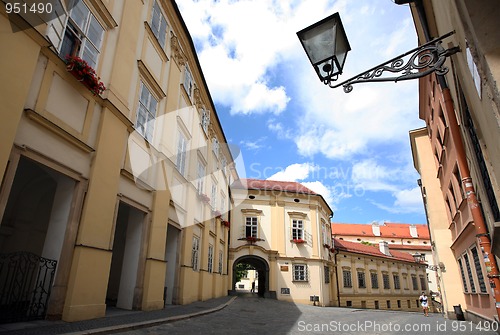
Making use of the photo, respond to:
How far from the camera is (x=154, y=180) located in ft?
34.8

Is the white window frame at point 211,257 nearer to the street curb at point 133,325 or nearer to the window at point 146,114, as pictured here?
the street curb at point 133,325

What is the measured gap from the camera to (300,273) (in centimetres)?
2709

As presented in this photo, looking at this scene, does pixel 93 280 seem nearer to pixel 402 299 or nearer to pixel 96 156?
pixel 96 156

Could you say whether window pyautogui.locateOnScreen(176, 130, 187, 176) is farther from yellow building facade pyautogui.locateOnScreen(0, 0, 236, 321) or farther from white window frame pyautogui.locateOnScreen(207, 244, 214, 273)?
white window frame pyautogui.locateOnScreen(207, 244, 214, 273)

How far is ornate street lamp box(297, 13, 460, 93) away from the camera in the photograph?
348 centimetres

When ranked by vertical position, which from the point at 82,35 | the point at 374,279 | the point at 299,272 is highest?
the point at 82,35

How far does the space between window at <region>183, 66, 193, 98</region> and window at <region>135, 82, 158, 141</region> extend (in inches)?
151

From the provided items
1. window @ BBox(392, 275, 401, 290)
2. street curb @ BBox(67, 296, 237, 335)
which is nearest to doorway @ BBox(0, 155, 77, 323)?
street curb @ BBox(67, 296, 237, 335)

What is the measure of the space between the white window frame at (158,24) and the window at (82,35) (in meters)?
3.32

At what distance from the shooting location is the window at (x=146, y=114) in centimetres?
986

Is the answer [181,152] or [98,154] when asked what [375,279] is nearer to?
[181,152]

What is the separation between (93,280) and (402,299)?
43.9 metres

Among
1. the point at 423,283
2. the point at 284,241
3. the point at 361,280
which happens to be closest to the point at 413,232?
the point at 423,283

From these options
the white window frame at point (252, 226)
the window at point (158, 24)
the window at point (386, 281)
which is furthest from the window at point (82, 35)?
the window at point (386, 281)
